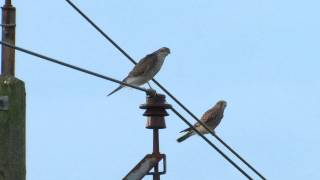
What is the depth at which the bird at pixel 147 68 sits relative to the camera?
13094mm

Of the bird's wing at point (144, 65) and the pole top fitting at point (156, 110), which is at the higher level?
the bird's wing at point (144, 65)

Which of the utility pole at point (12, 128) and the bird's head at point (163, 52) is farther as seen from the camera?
the bird's head at point (163, 52)

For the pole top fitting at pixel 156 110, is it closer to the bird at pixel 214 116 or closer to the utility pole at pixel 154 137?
the utility pole at pixel 154 137

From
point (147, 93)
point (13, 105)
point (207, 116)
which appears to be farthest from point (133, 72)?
point (13, 105)

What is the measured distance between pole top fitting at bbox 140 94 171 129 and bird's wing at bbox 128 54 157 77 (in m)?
6.64

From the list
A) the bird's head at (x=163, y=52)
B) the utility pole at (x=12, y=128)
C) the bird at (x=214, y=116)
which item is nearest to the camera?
the utility pole at (x=12, y=128)

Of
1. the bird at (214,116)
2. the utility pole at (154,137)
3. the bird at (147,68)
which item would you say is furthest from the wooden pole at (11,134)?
the bird at (214,116)

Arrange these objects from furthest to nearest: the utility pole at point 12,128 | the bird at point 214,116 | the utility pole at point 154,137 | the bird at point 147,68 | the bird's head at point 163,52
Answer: the bird at point 214,116 < the bird's head at point 163,52 < the bird at point 147,68 < the utility pole at point 154,137 < the utility pole at point 12,128

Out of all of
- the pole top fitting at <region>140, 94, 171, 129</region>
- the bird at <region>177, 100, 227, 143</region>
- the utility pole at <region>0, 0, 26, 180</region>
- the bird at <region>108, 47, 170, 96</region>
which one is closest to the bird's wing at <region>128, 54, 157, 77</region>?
the bird at <region>108, 47, 170, 96</region>

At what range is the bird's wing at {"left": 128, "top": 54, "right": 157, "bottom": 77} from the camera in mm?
13188

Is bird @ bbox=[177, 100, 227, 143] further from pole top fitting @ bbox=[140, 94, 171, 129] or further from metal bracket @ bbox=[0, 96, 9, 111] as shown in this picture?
metal bracket @ bbox=[0, 96, 9, 111]

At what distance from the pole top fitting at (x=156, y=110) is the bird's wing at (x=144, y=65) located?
664cm

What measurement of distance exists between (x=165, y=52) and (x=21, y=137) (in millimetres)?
8487

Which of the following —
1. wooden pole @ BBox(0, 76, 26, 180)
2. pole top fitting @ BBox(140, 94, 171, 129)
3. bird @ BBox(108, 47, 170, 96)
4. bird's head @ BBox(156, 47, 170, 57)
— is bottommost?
wooden pole @ BBox(0, 76, 26, 180)
